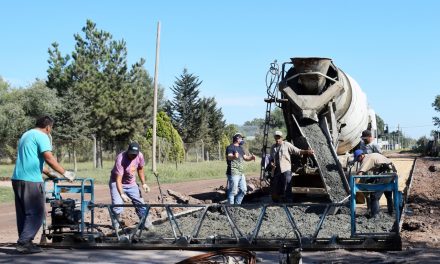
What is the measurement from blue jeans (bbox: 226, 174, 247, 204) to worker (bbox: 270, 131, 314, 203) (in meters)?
0.79

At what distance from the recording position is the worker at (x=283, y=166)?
1233cm

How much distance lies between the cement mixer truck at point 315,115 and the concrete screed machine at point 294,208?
0.02 meters

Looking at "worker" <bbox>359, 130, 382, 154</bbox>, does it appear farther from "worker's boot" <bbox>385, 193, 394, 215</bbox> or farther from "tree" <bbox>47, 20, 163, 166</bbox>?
"tree" <bbox>47, 20, 163, 166</bbox>

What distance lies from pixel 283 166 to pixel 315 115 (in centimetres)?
124

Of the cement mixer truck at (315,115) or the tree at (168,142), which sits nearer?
the cement mixer truck at (315,115)

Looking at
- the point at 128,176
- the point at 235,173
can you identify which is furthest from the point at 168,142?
the point at 128,176

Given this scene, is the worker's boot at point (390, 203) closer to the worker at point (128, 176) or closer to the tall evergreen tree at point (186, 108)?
the worker at point (128, 176)

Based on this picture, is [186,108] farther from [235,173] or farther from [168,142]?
[235,173]

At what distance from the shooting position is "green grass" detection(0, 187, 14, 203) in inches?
757

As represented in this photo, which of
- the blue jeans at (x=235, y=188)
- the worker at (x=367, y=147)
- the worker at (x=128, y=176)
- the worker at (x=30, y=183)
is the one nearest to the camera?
the worker at (x=30, y=183)

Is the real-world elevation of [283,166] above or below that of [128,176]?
above

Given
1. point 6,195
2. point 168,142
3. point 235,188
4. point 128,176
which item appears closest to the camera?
point 128,176

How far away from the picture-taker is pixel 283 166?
12383mm

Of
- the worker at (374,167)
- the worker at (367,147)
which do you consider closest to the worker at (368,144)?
the worker at (367,147)
